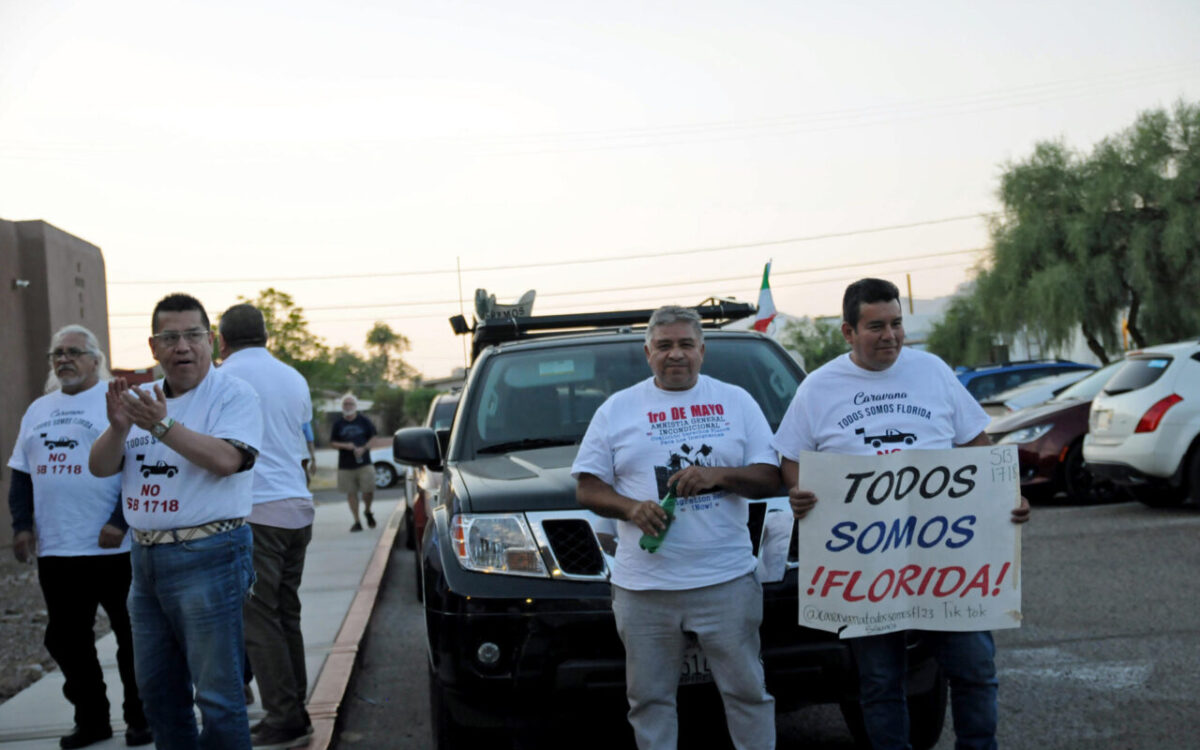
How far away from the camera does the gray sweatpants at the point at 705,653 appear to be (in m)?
3.89

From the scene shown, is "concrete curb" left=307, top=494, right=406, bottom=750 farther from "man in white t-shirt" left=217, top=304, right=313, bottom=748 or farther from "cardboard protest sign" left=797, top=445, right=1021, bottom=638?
"cardboard protest sign" left=797, top=445, right=1021, bottom=638

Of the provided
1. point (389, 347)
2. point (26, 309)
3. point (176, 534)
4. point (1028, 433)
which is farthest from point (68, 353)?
point (389, 347)

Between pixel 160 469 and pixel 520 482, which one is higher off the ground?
pixel 160 469

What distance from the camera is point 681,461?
3.95 metres

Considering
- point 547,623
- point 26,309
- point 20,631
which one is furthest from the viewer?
point 26,309

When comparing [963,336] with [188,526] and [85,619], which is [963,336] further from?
[188,526]

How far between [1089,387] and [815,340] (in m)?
80.3

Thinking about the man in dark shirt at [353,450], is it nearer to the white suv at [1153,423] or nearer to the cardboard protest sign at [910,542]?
the white suv at [1153,423]

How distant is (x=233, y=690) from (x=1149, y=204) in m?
35.1

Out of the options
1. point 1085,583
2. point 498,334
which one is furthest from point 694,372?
point 1085,583

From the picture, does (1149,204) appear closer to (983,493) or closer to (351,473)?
(351,473)

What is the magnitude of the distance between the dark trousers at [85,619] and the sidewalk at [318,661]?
19 centimetres

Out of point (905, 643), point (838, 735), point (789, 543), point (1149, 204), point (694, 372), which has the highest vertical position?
point (1149, 204)

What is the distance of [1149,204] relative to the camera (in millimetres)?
34375
